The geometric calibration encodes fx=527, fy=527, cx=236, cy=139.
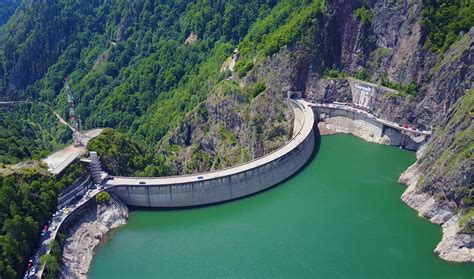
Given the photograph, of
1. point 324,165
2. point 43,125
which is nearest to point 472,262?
point 324,165

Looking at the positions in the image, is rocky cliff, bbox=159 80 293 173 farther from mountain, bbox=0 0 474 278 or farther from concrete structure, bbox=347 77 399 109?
concrete structure, bbox=347 77 399 109

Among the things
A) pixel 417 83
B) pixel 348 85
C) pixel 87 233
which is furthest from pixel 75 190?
pixel 417 83

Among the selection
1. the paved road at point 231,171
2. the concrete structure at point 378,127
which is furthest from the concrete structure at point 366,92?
the paved road at point 231,171

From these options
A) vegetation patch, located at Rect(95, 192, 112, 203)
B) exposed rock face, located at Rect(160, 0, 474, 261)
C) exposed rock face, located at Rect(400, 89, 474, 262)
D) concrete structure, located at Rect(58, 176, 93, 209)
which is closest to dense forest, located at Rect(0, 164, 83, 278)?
concrete structure, located at Rect(58, 176, 93, 209)

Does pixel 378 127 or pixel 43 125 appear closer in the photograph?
pixel 378 127

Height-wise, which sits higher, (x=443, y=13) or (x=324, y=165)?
(x=443, y=13)

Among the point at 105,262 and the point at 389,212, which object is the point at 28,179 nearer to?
the point at 105,262
